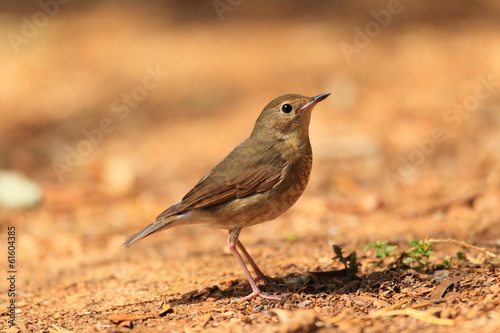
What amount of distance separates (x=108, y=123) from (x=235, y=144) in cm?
258

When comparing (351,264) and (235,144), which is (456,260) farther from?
(235,144)

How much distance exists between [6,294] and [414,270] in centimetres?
373

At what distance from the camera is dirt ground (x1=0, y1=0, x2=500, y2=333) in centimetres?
478

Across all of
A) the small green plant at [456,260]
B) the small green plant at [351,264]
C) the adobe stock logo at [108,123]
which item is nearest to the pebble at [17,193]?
the adobe stock logo at [108,123]

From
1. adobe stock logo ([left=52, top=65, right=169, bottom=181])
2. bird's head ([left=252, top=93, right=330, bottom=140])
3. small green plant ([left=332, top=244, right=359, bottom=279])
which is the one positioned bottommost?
small green plant ([left=332, top=244, right=359, bottom=279])

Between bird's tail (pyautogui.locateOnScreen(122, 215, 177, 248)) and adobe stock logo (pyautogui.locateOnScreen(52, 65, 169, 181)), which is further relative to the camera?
adobe stock logo (pyautogui.locateOnScreen(52, 65, 169, 181))

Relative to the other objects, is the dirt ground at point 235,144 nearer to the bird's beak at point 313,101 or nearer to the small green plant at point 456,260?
the small green plant at point 456,260

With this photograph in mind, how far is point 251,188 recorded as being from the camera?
5.23m

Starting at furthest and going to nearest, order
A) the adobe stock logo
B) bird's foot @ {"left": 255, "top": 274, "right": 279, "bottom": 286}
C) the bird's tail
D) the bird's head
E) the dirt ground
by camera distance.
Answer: the adobe stock logo → the bird's head → bird's foot @ {"left": 255, "top": 274, "right": 279, "bottom": 286} → the bird's tail → the dirt ground

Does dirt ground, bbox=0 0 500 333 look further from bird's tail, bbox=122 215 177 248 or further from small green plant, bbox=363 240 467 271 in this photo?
bird's tail, bbox=122 215 177 248

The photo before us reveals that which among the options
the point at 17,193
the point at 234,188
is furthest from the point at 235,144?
the point at 234,188

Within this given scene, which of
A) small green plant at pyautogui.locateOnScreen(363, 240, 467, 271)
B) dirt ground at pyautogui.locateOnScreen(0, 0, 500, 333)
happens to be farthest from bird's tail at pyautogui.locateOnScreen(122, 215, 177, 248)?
small green plant at pyautogui.locateOnScreen(363, 240, 467, 271)

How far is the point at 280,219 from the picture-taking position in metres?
7.91

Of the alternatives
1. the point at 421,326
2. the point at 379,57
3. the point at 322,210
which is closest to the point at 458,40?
the point at 379,57
